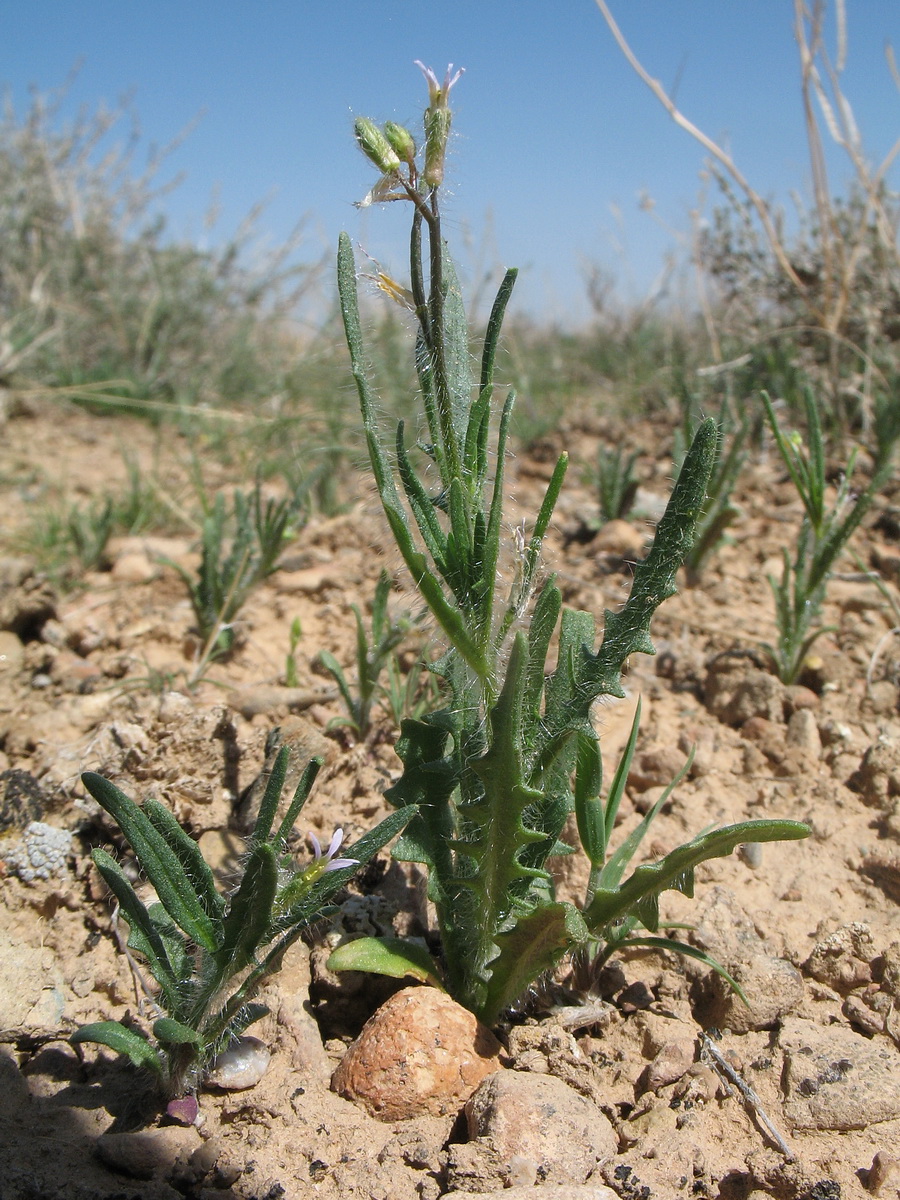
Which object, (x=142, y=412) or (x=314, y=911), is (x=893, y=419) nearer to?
(x=314, y=911)

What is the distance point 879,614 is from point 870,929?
1302 millimetres

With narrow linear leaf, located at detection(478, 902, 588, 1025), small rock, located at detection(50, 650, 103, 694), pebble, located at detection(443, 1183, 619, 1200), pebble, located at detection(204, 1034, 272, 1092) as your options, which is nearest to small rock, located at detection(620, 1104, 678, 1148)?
pebble, located at detection(443, 1183, 619, 1200)

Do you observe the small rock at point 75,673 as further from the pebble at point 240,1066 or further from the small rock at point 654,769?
the small rock at point 654,769

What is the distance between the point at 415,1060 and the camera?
1.38 m

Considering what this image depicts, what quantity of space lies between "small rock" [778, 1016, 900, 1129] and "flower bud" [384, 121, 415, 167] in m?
1.49

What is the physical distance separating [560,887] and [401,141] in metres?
1.37

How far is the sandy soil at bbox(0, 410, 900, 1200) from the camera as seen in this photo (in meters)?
1.30

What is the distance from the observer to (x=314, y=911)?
4.22 ft

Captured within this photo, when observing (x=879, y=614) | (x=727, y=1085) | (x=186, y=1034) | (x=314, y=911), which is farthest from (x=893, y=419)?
(x=186, y=1034)

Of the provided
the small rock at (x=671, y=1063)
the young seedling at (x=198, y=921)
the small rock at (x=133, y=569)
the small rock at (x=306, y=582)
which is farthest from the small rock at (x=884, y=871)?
the small rock at (x=133, y=569)

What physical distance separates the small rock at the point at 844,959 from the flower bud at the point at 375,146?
150 centimetres

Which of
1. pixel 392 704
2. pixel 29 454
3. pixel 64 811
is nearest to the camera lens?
pixel 64 811

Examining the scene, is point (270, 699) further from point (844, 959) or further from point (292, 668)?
point (844, 959)

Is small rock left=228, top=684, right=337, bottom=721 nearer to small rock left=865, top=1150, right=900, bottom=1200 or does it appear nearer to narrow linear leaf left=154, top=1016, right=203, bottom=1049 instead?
narrow linear leaf left=154, top=1016, right=203, bottom=1049
